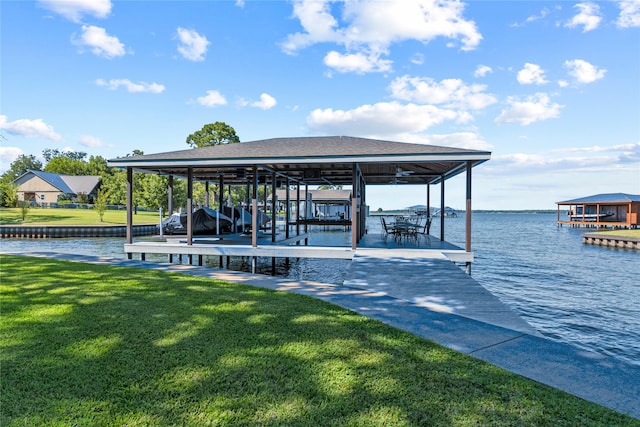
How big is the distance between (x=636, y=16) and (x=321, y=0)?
10688 mm

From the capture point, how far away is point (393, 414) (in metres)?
2.64

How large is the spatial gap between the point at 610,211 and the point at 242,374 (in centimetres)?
6090

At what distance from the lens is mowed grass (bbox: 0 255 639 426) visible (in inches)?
104

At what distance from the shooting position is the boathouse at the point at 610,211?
41.2 meters

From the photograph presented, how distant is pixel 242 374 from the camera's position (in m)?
3.22

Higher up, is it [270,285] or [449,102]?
[449,102]

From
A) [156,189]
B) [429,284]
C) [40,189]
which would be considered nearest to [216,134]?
[156,189]

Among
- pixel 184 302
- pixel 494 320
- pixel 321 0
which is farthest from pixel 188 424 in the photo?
pixel 321 0

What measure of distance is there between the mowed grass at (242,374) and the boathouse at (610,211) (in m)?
50.0

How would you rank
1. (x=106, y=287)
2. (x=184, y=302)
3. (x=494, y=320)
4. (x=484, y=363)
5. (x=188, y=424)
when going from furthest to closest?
(x=106, y=287)
(x=184, y=302)
(x=494, y=320)
(x=484, y=363)
(x=188, y=424)

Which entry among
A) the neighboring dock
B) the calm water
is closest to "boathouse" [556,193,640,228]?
the neighboring dock

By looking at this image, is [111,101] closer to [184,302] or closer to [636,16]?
[184,302]

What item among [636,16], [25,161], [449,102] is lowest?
[449,102]

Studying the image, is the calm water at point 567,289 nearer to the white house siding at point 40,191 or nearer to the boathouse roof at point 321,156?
the boathouse roof at point 321,156
